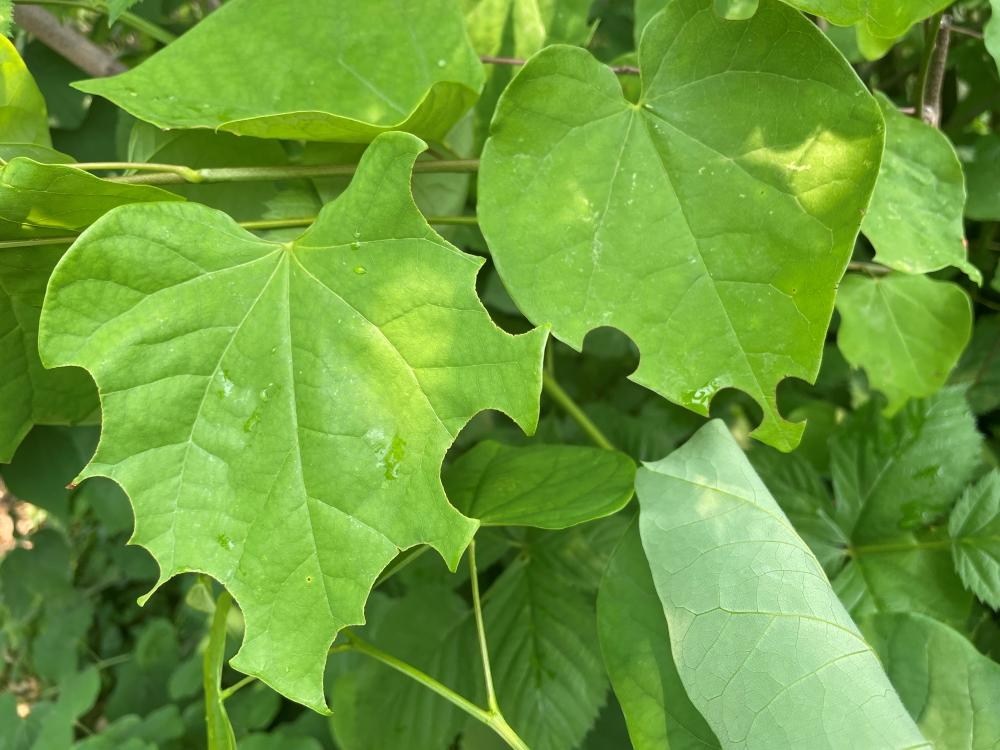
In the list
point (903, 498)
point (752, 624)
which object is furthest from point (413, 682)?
point (903, 498)

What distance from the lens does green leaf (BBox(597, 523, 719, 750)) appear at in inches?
23.2

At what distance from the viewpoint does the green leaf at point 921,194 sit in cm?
69

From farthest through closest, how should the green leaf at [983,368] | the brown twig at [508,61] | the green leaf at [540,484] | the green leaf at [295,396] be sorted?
the green leaf at [983,368], the brown twig at [508,61], the green leaf at [540,484], the green leaf at [295,396]

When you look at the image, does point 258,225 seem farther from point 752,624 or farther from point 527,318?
point 752,624

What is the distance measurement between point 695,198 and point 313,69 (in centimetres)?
36

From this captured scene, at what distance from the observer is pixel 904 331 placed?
829 mm

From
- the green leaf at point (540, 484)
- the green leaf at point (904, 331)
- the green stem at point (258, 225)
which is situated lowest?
the green leaf at point (540, 484)

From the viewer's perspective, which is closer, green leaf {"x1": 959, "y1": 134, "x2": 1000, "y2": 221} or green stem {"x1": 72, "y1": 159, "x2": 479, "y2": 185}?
green stem {"x1": 72, "y1": 159, "x2": 479, "y2": 185}

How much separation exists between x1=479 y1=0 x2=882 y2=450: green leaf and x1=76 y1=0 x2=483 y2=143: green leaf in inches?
4.6

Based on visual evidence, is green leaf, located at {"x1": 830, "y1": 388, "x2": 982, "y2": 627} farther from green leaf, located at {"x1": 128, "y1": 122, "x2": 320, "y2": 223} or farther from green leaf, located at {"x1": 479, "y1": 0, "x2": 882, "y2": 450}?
green leaf, located at {"x1": 128, "y1": 122, "x2": 320, "y2": 223}

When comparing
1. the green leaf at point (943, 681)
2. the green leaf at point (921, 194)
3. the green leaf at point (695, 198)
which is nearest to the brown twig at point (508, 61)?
the green leaf at point (695, 198)

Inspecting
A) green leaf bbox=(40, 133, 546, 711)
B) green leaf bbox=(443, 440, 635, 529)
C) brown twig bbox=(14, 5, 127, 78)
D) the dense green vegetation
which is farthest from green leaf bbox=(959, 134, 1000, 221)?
brown twig bbox=(14, 5, 127, 78)

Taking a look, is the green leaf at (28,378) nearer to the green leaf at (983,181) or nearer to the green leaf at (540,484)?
the green leaf at (540,484)

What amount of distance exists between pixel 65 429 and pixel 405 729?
552 millimetres
